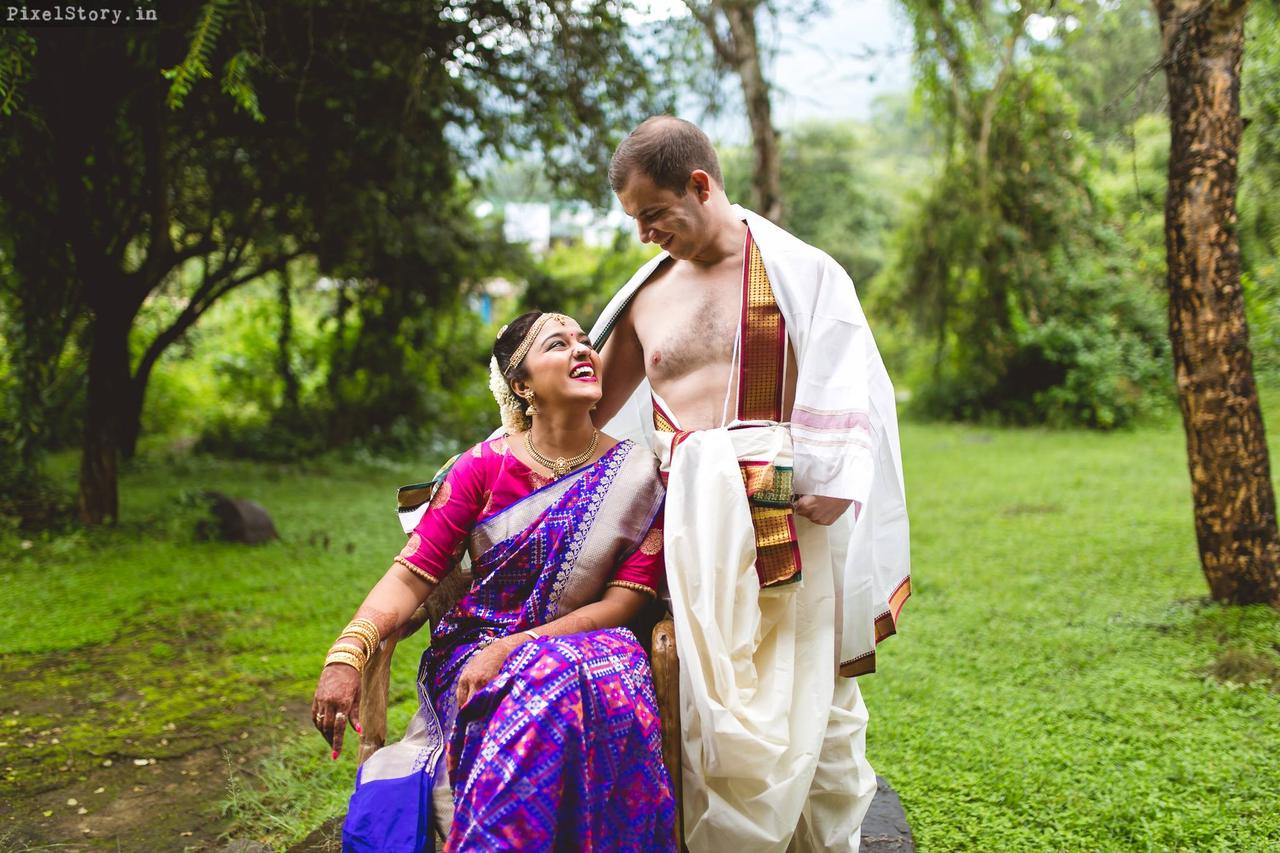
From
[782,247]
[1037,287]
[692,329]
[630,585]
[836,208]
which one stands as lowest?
[630,585]

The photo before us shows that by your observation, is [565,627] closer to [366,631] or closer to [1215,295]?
[366,631]

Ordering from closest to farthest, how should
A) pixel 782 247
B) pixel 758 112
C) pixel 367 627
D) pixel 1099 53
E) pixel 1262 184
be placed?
pixel 367 627
pixel 782 247
pixel 758 112
pixel 1262 184
pixel 1099 53

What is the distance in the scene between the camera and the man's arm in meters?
3.07

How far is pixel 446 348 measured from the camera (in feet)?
40.4

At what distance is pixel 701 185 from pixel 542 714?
4.83ft

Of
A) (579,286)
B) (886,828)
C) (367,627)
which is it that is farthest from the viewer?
(579,286)

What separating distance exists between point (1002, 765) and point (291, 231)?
7800 millimetres

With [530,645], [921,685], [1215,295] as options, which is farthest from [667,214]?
[1215,295]

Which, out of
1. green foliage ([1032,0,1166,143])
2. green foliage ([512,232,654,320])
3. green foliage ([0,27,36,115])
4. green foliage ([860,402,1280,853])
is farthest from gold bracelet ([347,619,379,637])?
green foliage ([512,232,654,320])

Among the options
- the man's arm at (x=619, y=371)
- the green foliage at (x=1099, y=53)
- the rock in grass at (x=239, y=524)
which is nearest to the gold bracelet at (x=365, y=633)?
the man's arm at (x=619, y=371)

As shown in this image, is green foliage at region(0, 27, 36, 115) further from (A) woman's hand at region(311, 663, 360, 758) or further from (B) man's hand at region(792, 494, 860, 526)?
(B) man's hand at region(792, 494, 860, 526)

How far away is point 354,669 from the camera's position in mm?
2275

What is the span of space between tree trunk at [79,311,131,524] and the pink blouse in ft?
17.8

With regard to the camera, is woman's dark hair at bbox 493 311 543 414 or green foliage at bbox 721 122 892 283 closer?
woman's dark hair at bbox 493 311 543 414
